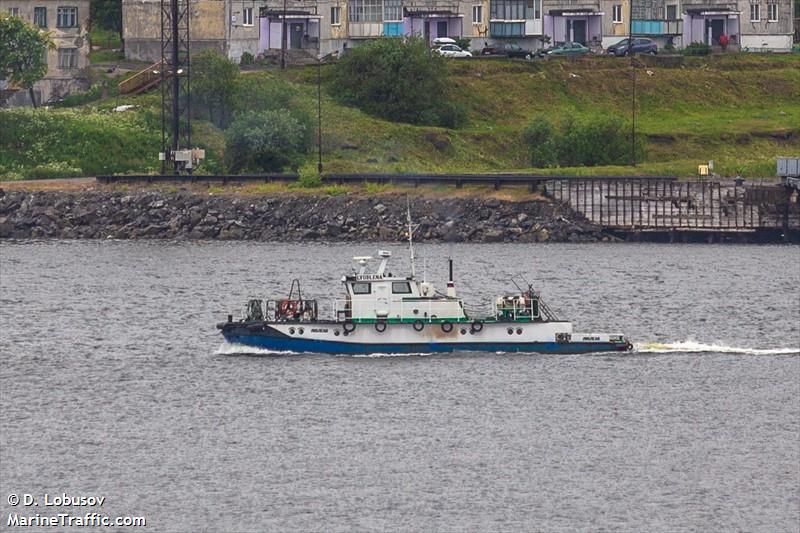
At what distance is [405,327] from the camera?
7975 centimetres

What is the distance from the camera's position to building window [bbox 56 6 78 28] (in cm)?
15875

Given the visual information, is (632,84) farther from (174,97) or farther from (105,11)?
(105,11)

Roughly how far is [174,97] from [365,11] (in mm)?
33943

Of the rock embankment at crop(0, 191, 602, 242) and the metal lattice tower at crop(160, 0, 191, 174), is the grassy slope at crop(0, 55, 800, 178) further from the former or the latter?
the rock embankment at crop(0, 191, 602, 242)

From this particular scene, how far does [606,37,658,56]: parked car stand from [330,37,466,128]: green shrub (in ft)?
57.7

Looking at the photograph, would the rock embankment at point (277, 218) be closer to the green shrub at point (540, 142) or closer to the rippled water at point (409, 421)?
the green shrub at point (540, 142)

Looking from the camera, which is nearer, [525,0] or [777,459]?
[777,459]

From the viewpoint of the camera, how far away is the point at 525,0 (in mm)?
164375

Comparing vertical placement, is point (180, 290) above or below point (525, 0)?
below

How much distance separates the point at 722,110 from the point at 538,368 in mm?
81727

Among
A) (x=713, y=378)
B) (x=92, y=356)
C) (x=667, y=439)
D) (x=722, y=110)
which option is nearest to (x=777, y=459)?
(x=667, y=439)

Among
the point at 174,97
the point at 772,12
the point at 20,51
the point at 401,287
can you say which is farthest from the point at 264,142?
the point at 401,287

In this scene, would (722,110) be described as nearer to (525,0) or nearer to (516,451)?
(525,0)

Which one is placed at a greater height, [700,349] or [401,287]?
[401,287]
